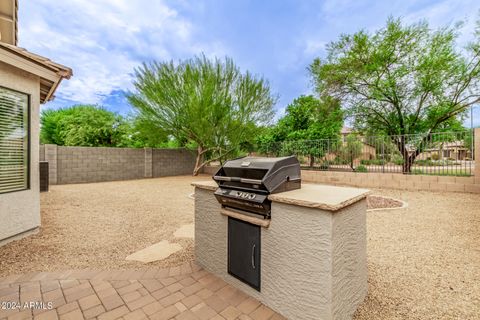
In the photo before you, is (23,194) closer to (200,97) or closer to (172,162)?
(200,97)

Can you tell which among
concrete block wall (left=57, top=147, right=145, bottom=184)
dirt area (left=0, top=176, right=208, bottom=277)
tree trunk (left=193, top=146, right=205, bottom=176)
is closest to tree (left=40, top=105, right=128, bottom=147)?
concrete block wall (left=57, top=147, right=145, bottom=184)

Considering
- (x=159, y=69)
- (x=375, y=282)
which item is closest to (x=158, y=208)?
(x=375, y=282)

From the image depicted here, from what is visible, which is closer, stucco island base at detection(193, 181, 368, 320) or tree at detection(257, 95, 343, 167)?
stucco island base at detection(193, 181, 368, 320)

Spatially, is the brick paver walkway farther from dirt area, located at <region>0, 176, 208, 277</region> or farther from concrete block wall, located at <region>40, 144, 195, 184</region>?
concrete block wall, located at <region>40, 144, 195, 184</region>

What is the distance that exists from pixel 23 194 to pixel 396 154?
35.8 ft

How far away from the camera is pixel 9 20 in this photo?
5.27 m

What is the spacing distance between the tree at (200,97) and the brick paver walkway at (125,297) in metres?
8.90

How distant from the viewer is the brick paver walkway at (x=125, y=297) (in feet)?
5.87

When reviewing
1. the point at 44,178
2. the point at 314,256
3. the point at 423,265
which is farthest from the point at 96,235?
the point at 44,178

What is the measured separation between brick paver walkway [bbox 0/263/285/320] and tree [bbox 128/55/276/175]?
8.90 meters

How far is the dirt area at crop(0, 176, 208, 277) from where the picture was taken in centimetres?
268

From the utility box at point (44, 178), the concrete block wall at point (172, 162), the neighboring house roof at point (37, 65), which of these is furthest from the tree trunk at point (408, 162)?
the utility box at point (44, 178)

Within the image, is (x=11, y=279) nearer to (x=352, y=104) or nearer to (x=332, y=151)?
(x=332, y=151)

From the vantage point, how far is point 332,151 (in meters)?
9.57
